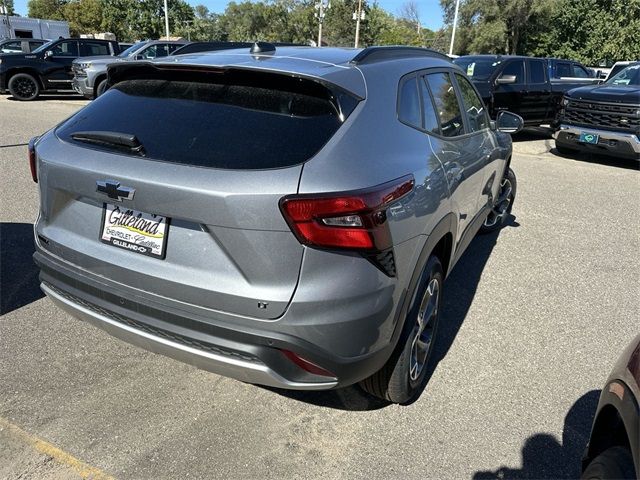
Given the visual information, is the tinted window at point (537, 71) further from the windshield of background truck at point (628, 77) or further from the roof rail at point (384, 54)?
the roof rail at point (384, 54)

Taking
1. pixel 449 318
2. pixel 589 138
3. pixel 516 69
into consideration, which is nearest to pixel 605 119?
pixel 589 138

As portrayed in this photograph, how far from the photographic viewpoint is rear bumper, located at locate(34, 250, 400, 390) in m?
1.97

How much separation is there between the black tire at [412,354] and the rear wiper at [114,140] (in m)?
1.43

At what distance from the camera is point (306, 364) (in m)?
2.03

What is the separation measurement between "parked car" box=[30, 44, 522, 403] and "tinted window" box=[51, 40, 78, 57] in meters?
16.4

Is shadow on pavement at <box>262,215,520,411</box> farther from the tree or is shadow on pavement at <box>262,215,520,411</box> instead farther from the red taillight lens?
the tree

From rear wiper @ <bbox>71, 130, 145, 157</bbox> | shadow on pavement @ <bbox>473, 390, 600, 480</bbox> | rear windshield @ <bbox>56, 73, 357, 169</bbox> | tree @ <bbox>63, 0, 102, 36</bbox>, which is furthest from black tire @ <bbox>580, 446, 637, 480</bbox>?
tree @ <bbox>63, 0, 102, 36</bbox>

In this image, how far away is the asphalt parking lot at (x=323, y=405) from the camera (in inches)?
91.4

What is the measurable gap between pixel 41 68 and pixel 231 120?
17.0 m

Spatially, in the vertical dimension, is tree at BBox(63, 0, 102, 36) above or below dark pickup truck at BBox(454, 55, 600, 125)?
above

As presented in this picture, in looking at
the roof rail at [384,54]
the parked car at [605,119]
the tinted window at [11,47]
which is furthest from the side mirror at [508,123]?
the tinted window at [11,47]

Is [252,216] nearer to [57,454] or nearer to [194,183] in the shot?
[194,183]

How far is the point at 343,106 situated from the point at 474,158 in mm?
1664

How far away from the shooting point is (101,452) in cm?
231
